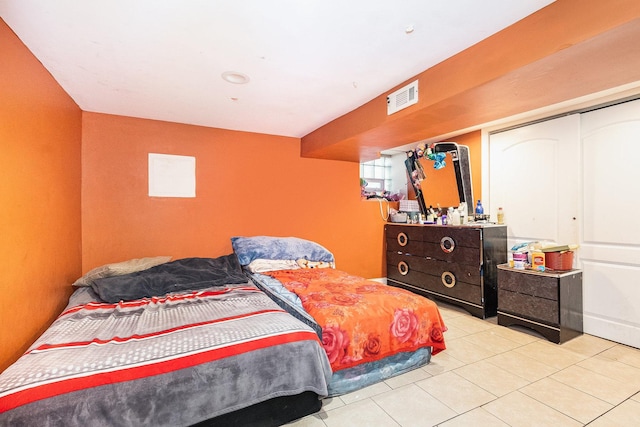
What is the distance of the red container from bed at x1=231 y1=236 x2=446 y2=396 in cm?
143

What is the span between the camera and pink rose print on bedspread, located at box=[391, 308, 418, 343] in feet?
6.51

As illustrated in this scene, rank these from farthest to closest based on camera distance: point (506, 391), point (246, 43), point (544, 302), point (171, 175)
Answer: point (171, 175) < point (544, 302) < point (506, 391) < point (246, 43)

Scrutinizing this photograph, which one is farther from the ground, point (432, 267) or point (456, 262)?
point (456, 262)

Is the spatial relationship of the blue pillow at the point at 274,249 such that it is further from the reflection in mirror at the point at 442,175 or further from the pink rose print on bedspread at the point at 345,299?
the reflection in mirror at the point at 442,175

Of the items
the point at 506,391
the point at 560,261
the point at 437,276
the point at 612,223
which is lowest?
the point at 506,391

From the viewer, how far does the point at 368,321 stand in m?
1.90

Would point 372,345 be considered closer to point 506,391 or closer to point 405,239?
point 506,391

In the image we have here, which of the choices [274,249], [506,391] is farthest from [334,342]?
[274,249]

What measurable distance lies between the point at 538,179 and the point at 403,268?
1.92 meters

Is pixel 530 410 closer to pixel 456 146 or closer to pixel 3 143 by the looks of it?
pixel 456 146

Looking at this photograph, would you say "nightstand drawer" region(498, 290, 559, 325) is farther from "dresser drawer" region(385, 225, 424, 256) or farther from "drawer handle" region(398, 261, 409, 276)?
"drawer handle" region(398, 261, 409, 276)

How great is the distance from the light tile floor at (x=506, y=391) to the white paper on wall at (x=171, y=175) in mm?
2513

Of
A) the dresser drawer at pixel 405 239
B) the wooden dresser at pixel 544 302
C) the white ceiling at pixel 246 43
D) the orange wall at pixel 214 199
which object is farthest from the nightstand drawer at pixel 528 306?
the white ceiling at pixel 246 43

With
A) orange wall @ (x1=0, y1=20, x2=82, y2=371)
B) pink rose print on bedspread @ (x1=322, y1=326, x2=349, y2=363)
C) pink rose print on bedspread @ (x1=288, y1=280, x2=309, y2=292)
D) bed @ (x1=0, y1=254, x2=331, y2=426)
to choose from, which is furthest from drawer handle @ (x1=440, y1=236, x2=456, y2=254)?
orange wall @ (x1=0, y1=20, x2=82, y2=371)
